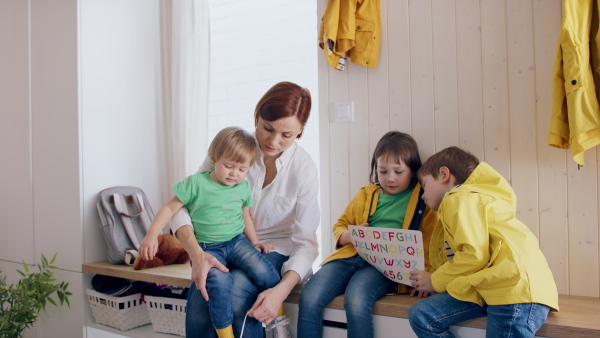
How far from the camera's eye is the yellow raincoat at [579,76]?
164 centimetres

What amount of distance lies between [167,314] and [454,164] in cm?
139

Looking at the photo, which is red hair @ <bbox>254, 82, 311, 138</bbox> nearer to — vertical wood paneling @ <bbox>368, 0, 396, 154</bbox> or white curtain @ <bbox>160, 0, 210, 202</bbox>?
vertical wood paneling @ <bbox>368, 0, 396, 154</bbox>

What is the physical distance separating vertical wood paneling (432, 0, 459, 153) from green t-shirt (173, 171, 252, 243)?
0.86 metres

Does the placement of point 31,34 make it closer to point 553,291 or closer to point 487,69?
point 487,69

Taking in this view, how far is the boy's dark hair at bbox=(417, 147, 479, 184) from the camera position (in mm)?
1699

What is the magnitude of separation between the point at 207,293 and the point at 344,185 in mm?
835

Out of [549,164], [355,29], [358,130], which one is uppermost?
[355,29]

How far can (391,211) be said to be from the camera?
1.92m

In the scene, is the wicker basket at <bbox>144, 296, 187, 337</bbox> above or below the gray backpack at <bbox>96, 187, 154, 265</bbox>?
below

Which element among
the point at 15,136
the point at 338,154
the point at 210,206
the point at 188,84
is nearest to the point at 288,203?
the point at 210,206

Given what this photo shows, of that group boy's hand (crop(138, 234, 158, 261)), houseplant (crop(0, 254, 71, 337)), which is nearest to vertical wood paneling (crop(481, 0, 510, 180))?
boy's hand (crop(138, 234, 158, 261))

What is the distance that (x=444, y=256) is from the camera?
172 cm

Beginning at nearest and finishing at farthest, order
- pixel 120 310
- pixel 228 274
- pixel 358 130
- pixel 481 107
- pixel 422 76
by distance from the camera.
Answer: pixel 228 274, pixel 481 107, pixel 422 76, pixel 358 130, pixel 120 310

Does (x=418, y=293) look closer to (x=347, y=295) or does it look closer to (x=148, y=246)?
(x=347, y=295)
